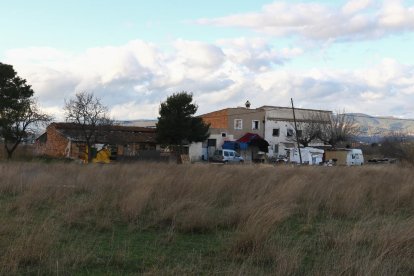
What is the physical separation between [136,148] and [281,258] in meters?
51.4

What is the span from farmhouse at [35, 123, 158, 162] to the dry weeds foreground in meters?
31.1

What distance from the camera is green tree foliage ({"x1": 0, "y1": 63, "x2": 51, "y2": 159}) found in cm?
4138

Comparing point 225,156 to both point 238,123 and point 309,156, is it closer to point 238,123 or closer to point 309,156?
point 309,156

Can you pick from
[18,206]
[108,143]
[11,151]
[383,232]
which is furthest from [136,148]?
[383,232]

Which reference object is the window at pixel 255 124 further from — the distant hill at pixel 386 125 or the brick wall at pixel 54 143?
the distant hill at pixel 386 125

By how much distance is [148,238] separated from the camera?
734cm

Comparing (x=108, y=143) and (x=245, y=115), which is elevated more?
(x=245, y=115)

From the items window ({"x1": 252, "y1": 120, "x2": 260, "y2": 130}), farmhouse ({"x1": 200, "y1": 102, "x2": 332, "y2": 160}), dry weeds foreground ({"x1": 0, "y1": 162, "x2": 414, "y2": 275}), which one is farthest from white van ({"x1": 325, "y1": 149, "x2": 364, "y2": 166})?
dry weeds foreground ({"x1": 0, "y1": 162, "x2": 414, "y2": 275})

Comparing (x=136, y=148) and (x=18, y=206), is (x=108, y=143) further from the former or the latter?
(x=18, y=206)

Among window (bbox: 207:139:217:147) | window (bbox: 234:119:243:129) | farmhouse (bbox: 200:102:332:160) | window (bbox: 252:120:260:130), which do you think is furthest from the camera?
window (bbox: 252:120:260:130)

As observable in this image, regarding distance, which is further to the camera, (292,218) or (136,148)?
(136,148)

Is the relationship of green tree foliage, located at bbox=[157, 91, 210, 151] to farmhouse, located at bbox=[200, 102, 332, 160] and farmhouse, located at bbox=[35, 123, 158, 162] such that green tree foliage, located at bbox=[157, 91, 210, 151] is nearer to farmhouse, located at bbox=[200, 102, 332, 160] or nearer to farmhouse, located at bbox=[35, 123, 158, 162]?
farmhouse, located at bbox=[35, 123, 158, 162]

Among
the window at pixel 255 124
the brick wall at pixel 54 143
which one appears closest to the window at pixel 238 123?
the window at pixel 255 124

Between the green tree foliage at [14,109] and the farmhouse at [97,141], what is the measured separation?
3975 millimetres
